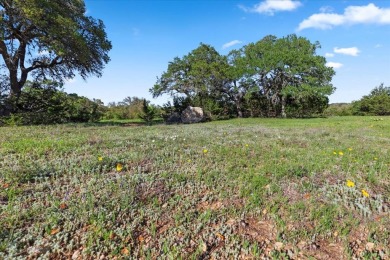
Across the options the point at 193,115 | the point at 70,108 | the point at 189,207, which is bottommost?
the point at 189,207

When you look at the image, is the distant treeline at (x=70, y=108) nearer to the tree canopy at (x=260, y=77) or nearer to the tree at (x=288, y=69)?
the tree canopy at (x=260, y=77)

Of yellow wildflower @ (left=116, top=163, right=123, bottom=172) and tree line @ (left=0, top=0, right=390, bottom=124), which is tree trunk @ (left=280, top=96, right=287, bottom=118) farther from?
yellow wildflower @ (left=116, top=163, right=123, bottom=172)

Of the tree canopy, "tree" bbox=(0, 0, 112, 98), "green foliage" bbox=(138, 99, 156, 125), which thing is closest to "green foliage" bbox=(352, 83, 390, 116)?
the tree canopy

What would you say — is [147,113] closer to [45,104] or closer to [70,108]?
[70,108]

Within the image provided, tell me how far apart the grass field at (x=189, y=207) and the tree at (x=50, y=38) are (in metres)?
10.5

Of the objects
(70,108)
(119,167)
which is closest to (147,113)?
(70,108)

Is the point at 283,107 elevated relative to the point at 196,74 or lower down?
lower down

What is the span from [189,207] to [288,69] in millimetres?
25145

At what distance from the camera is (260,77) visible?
89.4ft

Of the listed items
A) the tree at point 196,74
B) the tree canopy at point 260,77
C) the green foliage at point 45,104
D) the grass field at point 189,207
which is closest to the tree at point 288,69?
the tree canopy at point 260,77

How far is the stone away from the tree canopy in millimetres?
2174

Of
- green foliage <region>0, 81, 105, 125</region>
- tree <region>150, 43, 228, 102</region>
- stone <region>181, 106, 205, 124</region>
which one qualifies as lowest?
stone <region>181, 106, 205, 124</region>

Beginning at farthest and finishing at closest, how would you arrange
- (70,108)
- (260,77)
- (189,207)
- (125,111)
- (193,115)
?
(125,111), (260,77), (193,115), (70,108), (189,207)

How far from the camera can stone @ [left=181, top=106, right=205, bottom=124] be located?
889 inches
